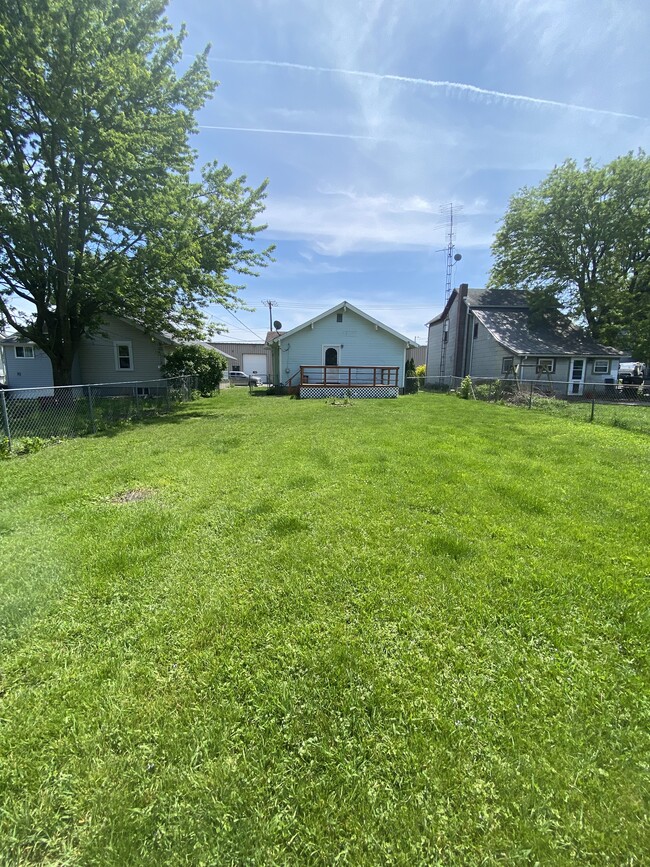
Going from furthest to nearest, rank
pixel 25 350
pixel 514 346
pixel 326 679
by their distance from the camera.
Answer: pixel 514 346, pixel 25 350, pixel 326 679

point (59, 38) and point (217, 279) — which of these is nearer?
point (59, 38)

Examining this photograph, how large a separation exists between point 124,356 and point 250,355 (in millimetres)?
29555

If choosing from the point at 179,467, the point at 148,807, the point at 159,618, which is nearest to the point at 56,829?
the point at 148,807

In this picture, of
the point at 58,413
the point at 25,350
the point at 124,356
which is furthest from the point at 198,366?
the point at 58,413

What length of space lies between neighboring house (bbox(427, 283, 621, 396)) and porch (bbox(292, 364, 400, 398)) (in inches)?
235

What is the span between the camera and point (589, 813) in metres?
1.44

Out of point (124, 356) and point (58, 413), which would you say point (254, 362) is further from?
point (58, 413)

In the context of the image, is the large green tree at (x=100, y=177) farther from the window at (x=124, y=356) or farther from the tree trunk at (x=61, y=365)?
the window at (x=124, y=356)

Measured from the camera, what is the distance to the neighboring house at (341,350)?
20.1 m

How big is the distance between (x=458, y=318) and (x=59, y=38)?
23.2 meters

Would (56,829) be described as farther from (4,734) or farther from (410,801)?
(410,801)

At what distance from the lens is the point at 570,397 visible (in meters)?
19.9

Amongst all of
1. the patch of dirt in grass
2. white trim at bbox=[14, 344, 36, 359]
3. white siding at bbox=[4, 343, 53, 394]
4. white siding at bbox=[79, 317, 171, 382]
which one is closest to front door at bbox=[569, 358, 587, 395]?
white siding at bbox=[79, 317, 171, 382]

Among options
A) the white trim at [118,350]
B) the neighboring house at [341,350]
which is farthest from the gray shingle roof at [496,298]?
the white trim at [118,350]
